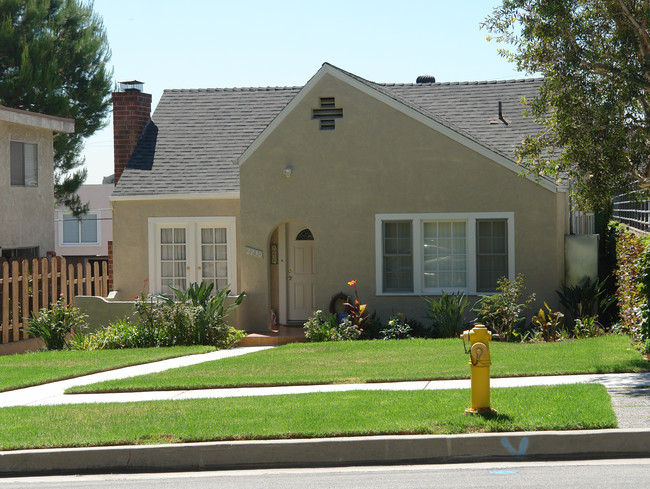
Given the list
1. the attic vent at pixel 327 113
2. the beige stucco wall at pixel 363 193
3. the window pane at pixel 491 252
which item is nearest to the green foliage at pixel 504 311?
the window pane at pixel 491 252

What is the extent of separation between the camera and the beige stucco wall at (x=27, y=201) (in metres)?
22.8

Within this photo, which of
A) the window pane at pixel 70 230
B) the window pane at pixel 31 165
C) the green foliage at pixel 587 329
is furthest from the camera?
the window pane at pixel 70 230

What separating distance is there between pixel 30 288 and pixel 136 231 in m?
2.64

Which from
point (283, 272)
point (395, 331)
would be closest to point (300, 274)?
point (283, 272)

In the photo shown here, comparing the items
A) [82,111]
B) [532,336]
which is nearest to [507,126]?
[532,336]

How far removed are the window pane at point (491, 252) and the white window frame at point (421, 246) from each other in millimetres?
151

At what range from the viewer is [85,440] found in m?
8.66

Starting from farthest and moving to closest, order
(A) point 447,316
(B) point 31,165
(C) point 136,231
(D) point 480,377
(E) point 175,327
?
(B) point 31,165, (C) point 136,231, (A) point 447,316, (E) point 175,327, (D) point 480,377

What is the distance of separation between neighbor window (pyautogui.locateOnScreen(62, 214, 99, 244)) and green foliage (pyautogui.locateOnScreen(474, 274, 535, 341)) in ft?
108

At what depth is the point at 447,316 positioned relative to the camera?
17953 mm

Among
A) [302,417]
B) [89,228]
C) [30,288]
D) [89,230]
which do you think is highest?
[89,228]

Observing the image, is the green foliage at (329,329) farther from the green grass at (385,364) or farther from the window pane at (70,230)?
the window pane at (70,230)

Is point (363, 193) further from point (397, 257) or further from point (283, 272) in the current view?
point (283, 272)

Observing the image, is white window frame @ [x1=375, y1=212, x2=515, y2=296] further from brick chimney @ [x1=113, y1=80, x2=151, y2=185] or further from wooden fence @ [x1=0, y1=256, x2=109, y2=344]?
brick chimney @ [x1=113, y1=80, x2=151, y2=185]
